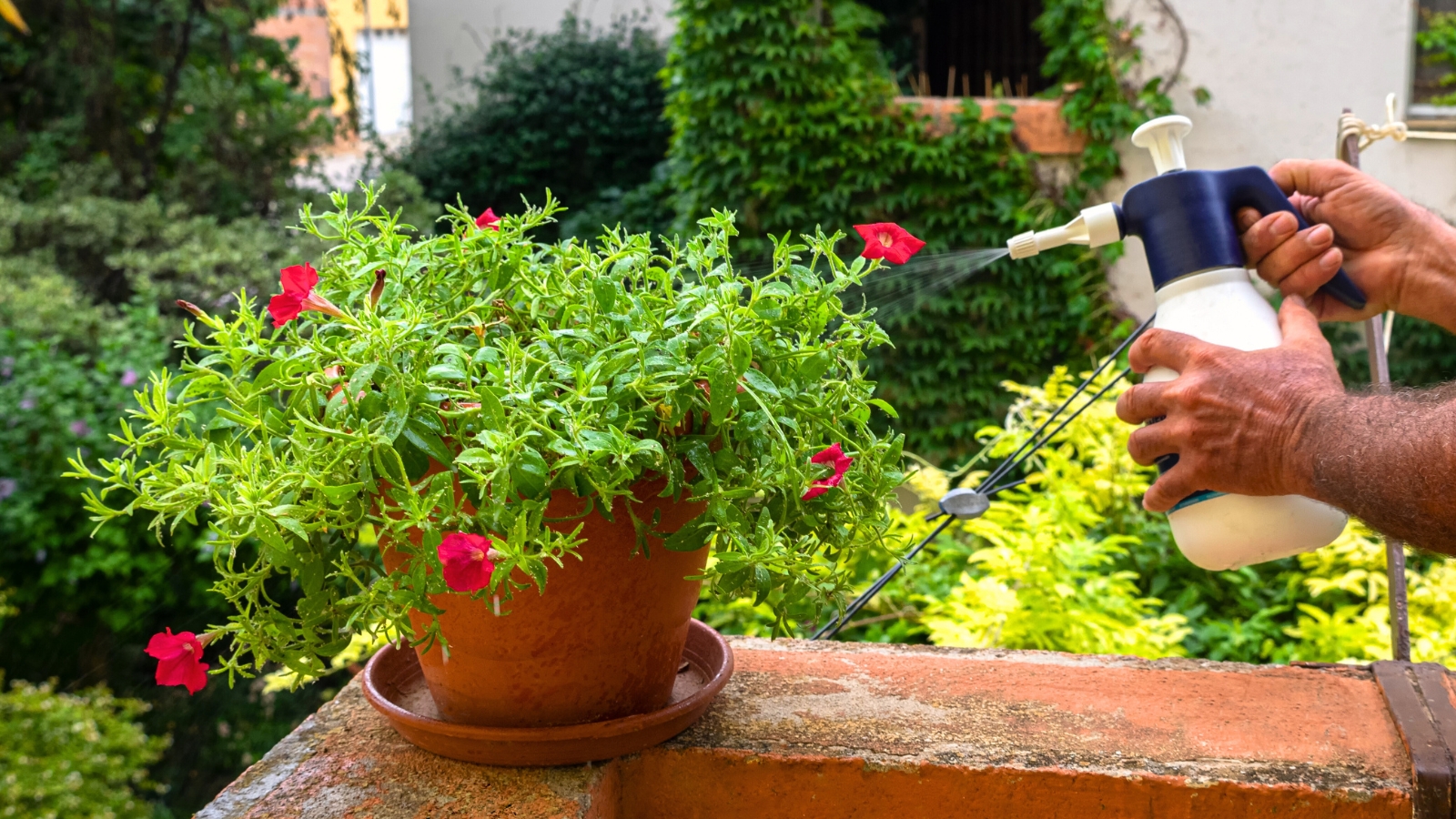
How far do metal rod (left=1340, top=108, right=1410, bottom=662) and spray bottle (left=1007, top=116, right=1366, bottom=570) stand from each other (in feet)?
0.69

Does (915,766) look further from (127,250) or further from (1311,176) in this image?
(127,250)

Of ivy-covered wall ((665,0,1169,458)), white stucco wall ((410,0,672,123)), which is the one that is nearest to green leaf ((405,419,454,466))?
ivy-covered wall ((665,0,1169,458))

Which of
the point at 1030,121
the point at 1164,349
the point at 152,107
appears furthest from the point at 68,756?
the point at 1030,121

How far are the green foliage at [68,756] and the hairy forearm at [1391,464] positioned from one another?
3254 mm

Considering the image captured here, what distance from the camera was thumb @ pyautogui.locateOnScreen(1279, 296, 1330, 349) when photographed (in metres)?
1.00

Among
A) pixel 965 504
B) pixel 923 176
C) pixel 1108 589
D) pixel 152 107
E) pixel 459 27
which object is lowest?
pixel 1108 589

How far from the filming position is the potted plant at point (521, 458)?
705 millimetres

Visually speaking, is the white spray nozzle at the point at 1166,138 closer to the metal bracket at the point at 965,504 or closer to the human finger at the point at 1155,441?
the human finger at the point at 1155,441

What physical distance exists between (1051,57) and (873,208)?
1.08 meters

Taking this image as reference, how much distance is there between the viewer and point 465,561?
665mm

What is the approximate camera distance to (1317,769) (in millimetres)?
926

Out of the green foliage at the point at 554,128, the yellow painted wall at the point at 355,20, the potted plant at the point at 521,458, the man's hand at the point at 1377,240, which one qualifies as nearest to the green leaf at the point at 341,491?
the potted plant at the point at 521,458

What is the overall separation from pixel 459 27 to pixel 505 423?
8.40 metres

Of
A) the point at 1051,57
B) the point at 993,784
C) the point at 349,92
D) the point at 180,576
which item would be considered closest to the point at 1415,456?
the point at 993,784
